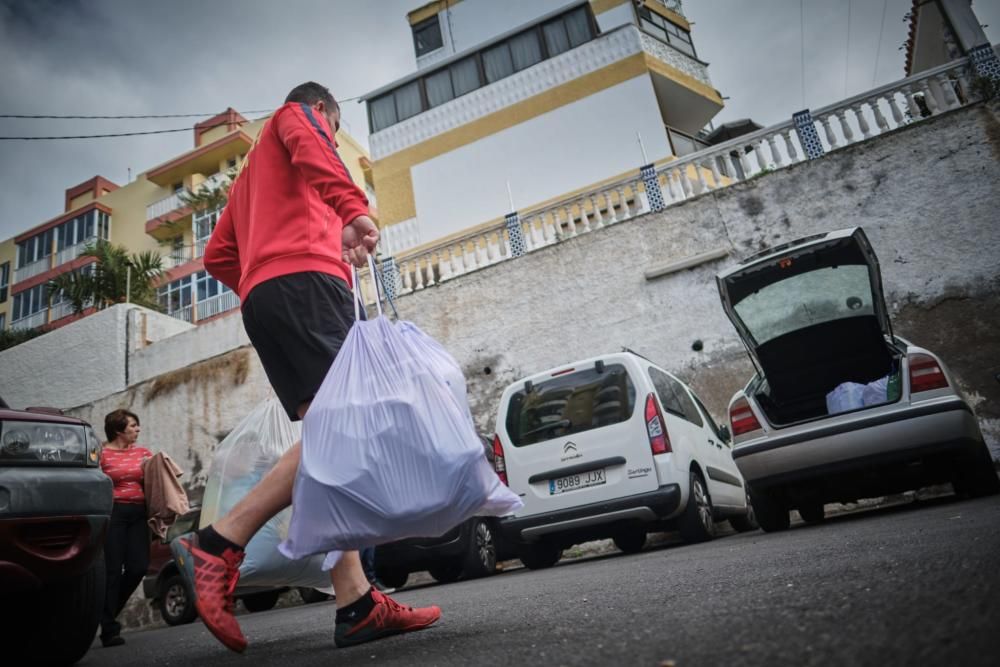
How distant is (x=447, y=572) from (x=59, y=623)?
417 cm

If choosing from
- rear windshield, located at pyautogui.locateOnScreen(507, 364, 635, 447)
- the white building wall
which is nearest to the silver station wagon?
rear windshield, located at pyautogui.locateOnScreen(507, 364, 635, 447)

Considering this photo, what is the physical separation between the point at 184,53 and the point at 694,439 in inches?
377

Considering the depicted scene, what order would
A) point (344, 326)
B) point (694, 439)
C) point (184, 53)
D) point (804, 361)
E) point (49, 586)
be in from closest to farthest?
point (344, 326), point (49, 586), point (804, 361), point (694, 439), point (184, 53)

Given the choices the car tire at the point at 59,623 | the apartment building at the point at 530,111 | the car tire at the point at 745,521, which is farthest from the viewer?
the apartment building at the point at 530,111

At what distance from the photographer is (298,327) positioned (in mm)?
2291

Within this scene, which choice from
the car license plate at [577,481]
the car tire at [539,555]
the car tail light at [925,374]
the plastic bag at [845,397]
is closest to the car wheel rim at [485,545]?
the car tire at [539,555]

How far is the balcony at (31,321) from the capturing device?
102 ft

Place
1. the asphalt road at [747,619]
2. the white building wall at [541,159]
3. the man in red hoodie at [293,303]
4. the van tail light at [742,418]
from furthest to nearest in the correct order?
the white building wall at [541,159], the van tail light at [742,418], the man in red hoodie at [293,303], the asphalt road at [747,619]

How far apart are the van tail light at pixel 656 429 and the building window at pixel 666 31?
54.0 ft

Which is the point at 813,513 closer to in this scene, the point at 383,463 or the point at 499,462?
the point at 499,462

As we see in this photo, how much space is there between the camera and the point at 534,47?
19.2 metres

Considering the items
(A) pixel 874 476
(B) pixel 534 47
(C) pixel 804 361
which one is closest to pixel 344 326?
(A) pixel 874 476

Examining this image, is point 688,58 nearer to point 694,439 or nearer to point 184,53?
point 184,53

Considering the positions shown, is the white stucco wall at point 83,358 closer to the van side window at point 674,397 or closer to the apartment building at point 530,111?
the apartment building at point 530,111
